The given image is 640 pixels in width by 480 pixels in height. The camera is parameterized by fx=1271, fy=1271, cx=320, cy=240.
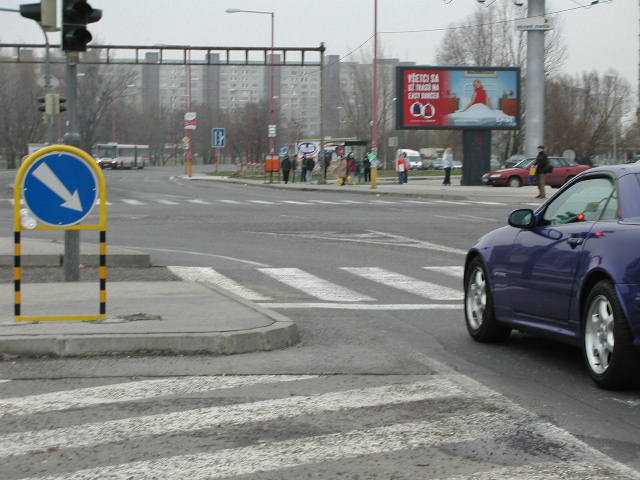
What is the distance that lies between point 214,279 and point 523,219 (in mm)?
6882

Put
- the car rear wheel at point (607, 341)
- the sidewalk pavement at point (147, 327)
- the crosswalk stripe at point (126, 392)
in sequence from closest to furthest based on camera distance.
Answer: the crosswalk stripe at point (126, 392) → the car rear wheel at point (607, 341) → the sidewalk pavement at point (147, 327)

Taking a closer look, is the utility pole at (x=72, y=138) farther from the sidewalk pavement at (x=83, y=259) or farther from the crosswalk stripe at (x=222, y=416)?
the crosswalk stripe at (x=222, y=416)

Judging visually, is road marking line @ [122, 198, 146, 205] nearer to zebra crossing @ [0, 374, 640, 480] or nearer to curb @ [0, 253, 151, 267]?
curb @ [0, 253, 151, 267]

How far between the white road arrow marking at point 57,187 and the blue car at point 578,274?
10.7ft

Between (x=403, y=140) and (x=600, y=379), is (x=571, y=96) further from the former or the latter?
(x=600, y=379)

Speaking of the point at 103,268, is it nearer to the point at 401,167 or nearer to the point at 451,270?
the point at 451,270

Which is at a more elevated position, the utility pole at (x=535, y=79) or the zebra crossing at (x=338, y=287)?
the utility pole at (x=535, y=79)

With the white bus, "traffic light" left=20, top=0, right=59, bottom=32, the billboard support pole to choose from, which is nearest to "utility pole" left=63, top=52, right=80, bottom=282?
"traffic light" left=20, top=0, right=59, bottom=32

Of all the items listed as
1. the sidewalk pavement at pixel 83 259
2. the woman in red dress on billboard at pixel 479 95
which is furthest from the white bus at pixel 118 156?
the sidewalk pavement at pixel 83 259

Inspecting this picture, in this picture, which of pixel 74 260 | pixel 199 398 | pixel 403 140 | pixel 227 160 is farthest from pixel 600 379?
pixel 227 160

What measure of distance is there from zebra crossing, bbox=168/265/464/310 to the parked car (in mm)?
41972

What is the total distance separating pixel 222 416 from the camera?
7.11 meters

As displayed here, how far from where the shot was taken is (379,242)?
22.0 metres

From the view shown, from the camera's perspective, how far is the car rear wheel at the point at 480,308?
397 inches
